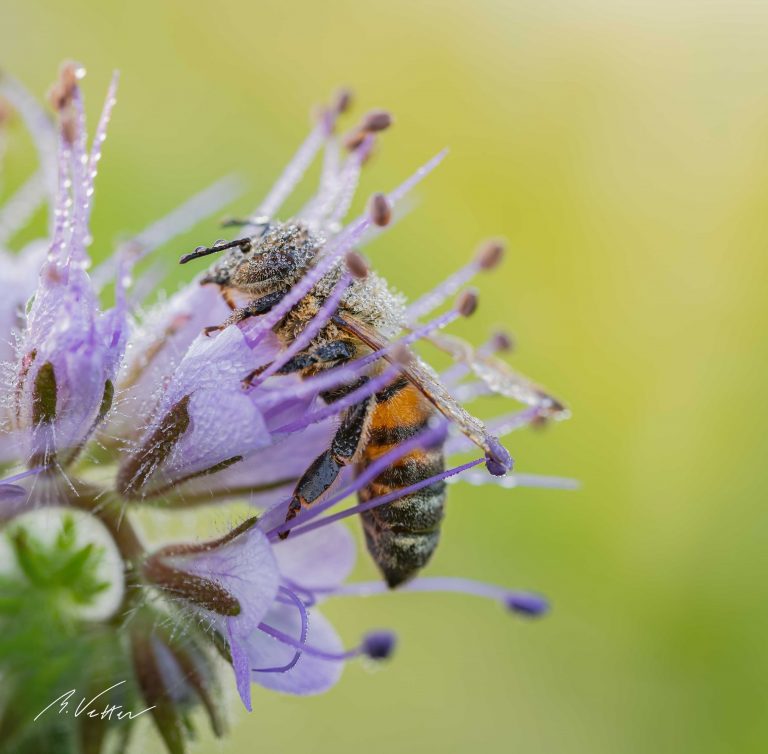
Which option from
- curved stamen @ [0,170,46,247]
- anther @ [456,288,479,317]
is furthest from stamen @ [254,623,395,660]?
curved stamen @ [0,170,46,247]

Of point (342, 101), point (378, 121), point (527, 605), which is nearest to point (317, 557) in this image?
point (527, 605)

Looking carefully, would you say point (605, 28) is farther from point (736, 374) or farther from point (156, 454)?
point (156, 454)

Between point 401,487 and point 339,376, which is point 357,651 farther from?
point 339,376

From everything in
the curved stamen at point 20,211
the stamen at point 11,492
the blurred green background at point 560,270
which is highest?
the curved stamen at point 20,211

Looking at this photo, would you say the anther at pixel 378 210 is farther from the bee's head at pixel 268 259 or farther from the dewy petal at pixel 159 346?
the dewy petal at pixel 159 346

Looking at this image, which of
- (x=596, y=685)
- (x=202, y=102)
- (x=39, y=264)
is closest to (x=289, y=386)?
(x=39, y=264)

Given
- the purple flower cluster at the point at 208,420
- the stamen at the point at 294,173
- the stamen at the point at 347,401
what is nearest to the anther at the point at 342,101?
the stamen at the point at 294,173

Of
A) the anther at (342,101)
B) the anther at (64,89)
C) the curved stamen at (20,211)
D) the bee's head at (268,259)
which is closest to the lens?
the bee's head at (268,259)
